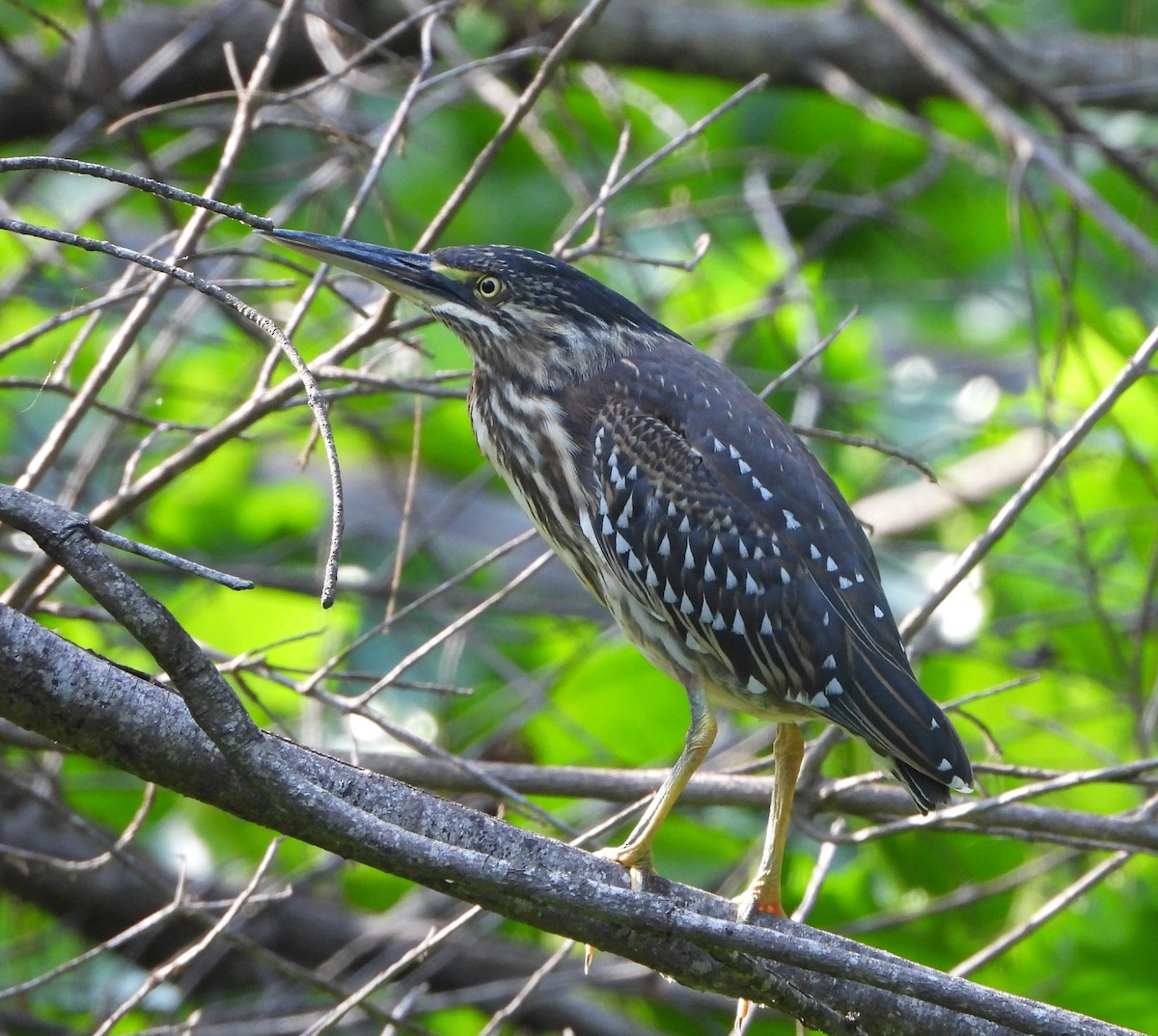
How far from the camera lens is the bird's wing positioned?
262 centimetres

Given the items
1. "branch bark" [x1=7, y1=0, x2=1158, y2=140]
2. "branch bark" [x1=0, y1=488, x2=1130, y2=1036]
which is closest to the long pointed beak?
"branch bark" [x1=0, y1=488, x2=1130, y2=1036]

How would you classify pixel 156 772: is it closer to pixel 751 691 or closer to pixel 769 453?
pixel 751 691

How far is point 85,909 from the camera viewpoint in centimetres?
379

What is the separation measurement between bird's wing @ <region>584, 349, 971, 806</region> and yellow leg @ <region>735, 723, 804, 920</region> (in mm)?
71

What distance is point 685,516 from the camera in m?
2.72

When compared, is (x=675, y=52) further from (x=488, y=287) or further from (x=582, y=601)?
(x=488, y=287)

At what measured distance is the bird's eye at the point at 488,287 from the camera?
282 cm

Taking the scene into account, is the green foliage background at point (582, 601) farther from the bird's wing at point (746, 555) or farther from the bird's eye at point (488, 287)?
the bird's wing at point (746, 555)

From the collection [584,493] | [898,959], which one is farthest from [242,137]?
[898,959]

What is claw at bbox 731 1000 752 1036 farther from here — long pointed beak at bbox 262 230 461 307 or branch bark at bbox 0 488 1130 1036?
long pointed beak at bbox 262 230 461 307

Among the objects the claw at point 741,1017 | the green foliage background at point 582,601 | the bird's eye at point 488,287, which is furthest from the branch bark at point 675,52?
the claw at point 741,1017

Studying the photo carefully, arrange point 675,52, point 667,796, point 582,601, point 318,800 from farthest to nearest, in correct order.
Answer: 1. point 675,52
2. point 582,601
3. point 667,796
4. point 318,800

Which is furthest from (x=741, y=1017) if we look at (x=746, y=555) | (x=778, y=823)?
(x=746, y=555)

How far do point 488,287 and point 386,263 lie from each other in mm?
308
